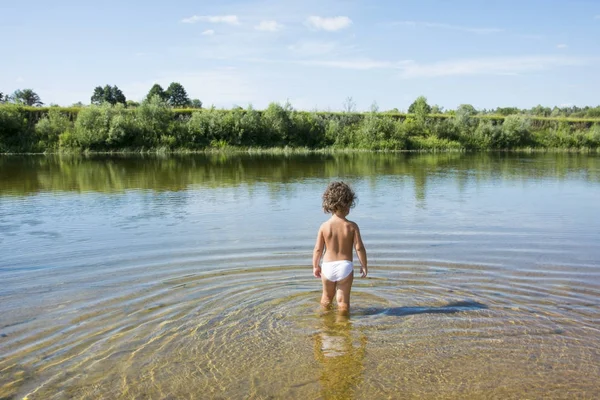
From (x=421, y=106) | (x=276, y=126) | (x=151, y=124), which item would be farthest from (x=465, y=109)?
(x=151, y=124)

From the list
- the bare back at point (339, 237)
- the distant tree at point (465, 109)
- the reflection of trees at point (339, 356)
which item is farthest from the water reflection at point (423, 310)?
the distant tree at point (465, 109)

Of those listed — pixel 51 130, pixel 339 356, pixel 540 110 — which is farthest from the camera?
pixel 540 110

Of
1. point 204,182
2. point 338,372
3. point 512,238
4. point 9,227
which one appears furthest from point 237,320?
point 204,182

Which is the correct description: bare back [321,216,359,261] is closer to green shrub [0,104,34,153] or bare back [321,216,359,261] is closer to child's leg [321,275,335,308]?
child's leg [321,275,335,308]

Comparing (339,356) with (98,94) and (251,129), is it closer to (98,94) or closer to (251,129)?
(251,129)

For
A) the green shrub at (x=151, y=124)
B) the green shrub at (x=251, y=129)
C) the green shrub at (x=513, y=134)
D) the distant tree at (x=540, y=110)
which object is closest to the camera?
the green shrub at (x=151, y=124)

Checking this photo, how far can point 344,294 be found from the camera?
23.9ft

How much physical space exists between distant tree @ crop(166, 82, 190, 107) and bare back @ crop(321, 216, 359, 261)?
12547 centimetres

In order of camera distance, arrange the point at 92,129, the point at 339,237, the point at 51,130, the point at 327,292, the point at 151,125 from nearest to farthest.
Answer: the point at 339,237 < the point at 327,292 < the point at 92,129 < the point at 51,130 < the point at 151,125

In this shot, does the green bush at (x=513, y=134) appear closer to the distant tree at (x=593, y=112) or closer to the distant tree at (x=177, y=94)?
the distant tree at (x=593, y=112)

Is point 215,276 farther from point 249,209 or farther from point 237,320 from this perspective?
point 249,209

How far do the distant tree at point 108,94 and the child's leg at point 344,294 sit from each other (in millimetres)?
121436

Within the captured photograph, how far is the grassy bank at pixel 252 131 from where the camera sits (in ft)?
234

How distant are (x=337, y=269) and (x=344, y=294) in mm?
401
